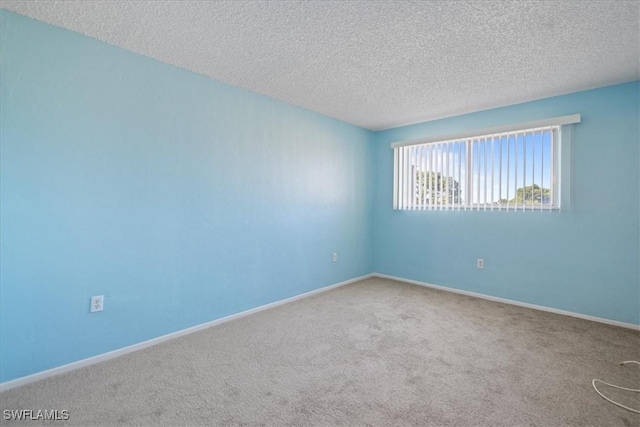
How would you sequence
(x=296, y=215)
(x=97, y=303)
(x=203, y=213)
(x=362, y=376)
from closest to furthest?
(x=362, y=376), (x=97, y=303), (x=203, y=213), (x=296, y=215)

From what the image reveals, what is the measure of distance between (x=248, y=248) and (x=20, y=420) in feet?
6.29

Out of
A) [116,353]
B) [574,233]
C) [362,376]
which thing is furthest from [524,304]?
[116,353]

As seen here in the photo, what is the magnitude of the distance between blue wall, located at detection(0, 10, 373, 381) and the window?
74.9 inches

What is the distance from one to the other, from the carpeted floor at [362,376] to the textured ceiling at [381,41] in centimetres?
239

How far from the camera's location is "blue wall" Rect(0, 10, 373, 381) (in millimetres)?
1827

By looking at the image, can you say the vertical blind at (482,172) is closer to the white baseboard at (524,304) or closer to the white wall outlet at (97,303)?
the white baseboard at (524,304)

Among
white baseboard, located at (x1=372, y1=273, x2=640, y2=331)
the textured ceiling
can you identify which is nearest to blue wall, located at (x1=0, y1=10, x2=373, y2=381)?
the textured ceiling

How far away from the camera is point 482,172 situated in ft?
12.0

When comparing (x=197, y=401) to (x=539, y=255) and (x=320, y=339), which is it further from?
(x=539, y=255)

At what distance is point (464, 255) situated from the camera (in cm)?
381

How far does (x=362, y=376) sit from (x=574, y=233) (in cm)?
288

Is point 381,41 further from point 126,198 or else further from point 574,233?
point 574,233

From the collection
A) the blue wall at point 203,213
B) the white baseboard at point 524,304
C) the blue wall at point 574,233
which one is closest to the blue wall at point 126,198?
the blue wall at point 203,213

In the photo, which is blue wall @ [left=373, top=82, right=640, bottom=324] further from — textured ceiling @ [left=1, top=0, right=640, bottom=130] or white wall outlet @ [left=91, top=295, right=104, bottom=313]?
white wall outlet @ [left=91, top=295, right=104, bottom=313]
